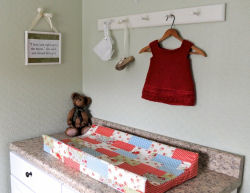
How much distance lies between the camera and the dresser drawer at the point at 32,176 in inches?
55.5

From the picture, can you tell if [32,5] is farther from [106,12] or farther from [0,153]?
[0,153]

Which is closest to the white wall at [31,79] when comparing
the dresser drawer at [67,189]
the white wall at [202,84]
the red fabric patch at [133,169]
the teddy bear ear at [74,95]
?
→ the teddy bear ear at [74,95]

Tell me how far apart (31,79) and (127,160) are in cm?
80

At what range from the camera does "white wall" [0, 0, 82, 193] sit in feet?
5.46

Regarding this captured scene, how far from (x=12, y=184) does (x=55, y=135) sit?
0.38 m

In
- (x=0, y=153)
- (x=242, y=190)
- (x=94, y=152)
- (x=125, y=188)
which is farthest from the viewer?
(x=0, y=153)

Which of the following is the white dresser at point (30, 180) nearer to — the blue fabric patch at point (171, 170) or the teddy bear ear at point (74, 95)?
the blue fabric patch at point (171, 170)

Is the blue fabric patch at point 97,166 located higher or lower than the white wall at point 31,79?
lower

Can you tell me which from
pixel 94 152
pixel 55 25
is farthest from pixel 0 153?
pixel 55 25

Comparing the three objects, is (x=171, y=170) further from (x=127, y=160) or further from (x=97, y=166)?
(x=97, y=166)

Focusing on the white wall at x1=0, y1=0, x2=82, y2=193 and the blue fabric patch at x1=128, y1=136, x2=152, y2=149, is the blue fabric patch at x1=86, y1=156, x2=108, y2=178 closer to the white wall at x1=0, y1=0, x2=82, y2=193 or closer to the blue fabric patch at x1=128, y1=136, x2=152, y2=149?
the blue fabric patch at x1=128, y1=136, x2=152, y2=149

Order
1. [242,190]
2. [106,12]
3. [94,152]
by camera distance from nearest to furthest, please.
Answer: [242,190] → [94,152] → [106,12]

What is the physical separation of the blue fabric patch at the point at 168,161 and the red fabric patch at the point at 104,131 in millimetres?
387

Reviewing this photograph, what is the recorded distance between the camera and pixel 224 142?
4.51 ft
